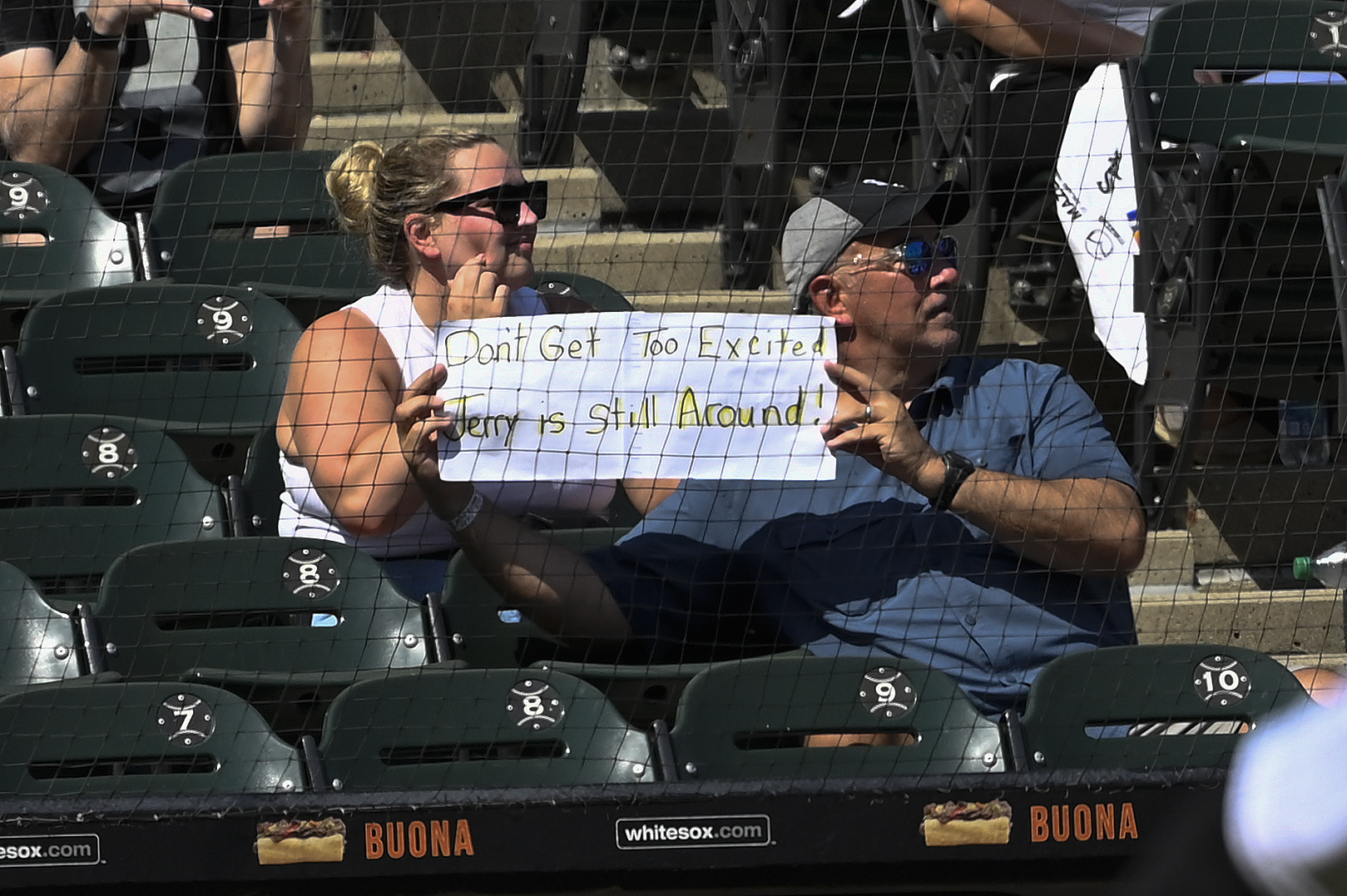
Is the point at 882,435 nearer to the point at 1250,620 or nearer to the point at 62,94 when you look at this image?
the point at 1250,620

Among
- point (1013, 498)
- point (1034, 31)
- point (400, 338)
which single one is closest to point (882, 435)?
point (1013, 498)

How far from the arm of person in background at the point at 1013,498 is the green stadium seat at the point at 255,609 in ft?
2.81

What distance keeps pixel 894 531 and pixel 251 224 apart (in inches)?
81.5

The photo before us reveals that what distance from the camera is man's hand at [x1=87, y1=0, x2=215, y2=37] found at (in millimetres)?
4109

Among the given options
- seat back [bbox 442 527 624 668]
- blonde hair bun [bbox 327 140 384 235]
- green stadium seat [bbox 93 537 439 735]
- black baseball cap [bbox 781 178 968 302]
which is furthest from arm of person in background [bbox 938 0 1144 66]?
green stadium seat [bbox 93 537 439 735]

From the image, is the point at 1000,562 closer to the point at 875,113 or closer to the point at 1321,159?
the point at 1321,159

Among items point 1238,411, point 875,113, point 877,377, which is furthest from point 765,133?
point 877,377

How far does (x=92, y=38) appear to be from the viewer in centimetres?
431

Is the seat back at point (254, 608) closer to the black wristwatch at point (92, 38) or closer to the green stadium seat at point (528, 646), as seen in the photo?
the green stadium seat at point (528, 646)

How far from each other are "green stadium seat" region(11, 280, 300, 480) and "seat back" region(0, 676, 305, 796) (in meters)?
1.07

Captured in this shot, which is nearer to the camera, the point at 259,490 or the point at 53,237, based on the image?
the point at 259,490

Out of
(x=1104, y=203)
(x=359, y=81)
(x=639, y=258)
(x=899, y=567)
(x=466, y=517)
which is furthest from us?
(x=359, y=81)

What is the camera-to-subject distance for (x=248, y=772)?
2.86 metres

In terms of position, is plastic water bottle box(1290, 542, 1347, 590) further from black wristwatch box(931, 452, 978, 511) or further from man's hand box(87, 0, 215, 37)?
man's hand box(87, 0, 215, 37)
